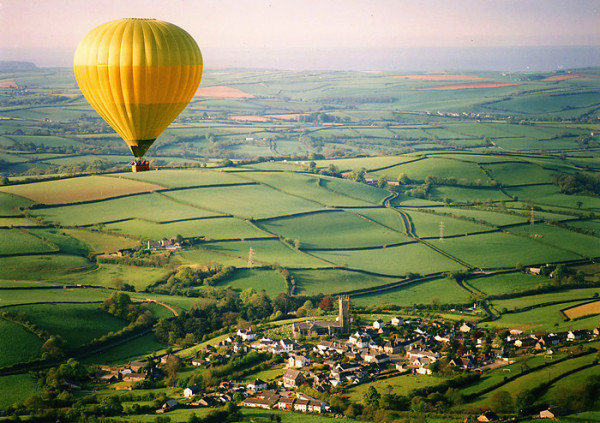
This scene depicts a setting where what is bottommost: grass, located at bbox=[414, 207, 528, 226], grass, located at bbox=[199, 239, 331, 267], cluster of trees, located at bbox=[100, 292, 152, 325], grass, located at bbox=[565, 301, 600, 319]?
cluster of trees, located at bbox=[100, 292, 152, 325]

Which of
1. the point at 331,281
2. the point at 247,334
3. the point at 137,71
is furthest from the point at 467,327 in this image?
the point at 137,71

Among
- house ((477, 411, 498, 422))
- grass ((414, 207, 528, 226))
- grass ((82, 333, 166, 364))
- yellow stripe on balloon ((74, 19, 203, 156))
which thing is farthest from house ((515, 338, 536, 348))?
grass ((414, 207, 528, 226))

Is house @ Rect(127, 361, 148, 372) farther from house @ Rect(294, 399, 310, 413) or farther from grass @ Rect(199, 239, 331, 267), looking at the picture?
grass @ Rect(199, 239, 331, 267)

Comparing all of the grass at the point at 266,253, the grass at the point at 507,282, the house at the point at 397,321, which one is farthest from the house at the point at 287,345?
the grass at the point at 507,282

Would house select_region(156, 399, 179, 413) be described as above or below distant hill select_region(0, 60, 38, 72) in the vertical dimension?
below

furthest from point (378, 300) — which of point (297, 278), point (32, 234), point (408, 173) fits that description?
point (408, 173)

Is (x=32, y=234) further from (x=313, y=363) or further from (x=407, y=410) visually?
(x=407, y=410)
